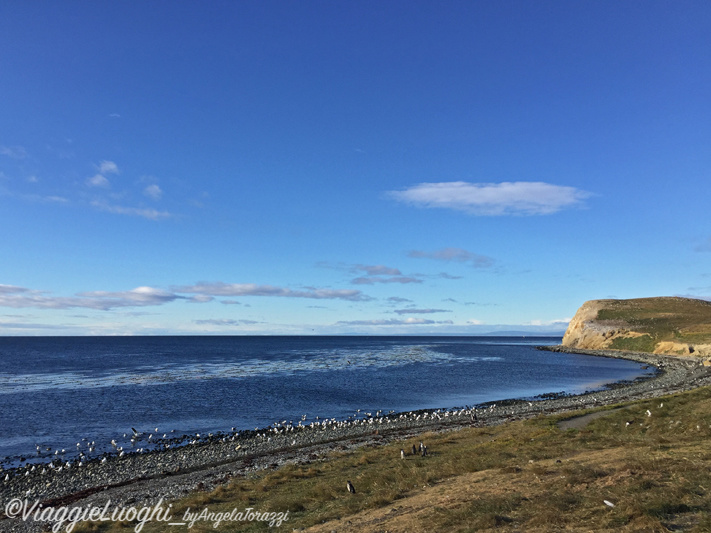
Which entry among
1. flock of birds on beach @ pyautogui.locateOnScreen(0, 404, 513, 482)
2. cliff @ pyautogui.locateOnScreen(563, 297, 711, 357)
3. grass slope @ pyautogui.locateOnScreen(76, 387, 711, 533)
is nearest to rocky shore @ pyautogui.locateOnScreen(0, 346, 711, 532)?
flock of birds on beach @ pyautogui.locateOnScreen(0, 404, 513, 482)

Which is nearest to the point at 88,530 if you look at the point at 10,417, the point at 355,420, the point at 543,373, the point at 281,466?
the point at 281,466

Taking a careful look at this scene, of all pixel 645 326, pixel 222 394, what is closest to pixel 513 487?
pixel 222 394

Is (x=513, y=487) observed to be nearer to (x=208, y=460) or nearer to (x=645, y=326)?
(x=208, y=460)

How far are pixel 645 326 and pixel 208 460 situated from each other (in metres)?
145

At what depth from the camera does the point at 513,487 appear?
1473cm

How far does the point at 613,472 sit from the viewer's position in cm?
1490

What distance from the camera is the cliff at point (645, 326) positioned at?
11012 centimetres

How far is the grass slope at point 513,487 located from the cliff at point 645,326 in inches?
3799

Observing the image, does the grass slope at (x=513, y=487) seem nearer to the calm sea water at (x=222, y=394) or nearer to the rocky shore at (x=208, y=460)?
the rocky shore at (x=208, y=460)

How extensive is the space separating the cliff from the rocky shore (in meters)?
79.9

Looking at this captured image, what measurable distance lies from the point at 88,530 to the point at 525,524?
15.9m

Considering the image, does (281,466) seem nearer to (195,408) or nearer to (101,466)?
(101,466)

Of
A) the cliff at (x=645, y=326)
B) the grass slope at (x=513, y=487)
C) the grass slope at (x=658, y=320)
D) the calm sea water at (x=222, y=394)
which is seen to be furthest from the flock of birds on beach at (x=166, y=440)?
the grass slope at (x=658, y=320)

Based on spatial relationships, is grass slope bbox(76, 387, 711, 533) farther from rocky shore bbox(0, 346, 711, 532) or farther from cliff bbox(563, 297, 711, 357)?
cliff bbox(563, 297, 711, 357)
